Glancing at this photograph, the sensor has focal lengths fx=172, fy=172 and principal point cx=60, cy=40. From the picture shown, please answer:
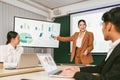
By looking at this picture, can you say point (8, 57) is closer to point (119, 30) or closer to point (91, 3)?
point (119, 30)

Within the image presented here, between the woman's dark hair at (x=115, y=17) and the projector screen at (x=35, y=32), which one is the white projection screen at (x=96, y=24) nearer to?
the projector screen at (x=35, y=32)

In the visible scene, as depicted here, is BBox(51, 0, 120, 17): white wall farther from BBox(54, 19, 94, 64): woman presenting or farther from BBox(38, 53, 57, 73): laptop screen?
BBox(38, 53, 57, 73): laptop screen

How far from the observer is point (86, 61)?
10.4 ft

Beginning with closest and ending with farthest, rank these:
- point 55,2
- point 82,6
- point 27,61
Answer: point 27,61
point 82,6
point 55,2

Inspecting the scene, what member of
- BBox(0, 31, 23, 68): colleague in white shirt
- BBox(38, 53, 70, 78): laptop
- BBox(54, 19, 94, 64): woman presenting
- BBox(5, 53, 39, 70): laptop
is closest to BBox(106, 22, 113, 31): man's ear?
BBox(38, 53, 70, 78): laptop

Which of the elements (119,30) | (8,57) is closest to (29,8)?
(8,57)

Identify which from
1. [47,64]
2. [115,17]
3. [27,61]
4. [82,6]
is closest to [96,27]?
[82,6]

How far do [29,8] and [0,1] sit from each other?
2.62 feet

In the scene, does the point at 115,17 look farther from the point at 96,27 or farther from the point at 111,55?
the point at 96,27

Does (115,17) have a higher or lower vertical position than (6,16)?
lower

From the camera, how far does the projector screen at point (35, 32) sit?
3.72 metres

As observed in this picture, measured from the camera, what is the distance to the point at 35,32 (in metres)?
3.93

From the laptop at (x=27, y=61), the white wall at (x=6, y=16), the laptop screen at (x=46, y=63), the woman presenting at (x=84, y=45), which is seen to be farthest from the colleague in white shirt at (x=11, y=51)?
the laptop screen at (x=46, y=63)

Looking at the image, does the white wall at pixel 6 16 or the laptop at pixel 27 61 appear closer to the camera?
the laptop at pixel 27 61
